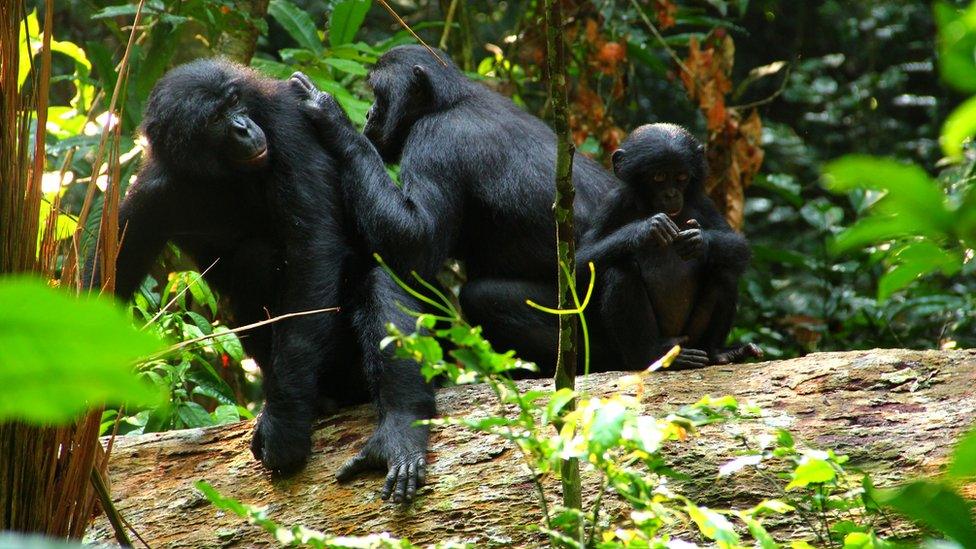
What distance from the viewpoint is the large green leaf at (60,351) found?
801mm

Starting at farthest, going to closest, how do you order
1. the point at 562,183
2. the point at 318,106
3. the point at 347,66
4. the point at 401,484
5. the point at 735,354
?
1. the point at 347,66
2. the point at 735,354
3. the point at 318,106
4. the point at 401,484
5. the point at 562,183

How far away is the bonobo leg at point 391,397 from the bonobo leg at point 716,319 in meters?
1.59

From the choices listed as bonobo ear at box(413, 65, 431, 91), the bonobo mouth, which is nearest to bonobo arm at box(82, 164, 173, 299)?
the bonobo mouth

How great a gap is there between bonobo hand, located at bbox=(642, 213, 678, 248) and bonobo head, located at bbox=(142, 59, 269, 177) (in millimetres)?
1954

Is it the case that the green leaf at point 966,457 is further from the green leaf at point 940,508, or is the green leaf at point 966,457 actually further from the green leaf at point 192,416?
the green leaf at point 192,416

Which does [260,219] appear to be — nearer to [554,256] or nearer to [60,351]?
[554,256]

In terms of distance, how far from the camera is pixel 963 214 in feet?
3.73

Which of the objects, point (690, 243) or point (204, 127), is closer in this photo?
point (204, 127)

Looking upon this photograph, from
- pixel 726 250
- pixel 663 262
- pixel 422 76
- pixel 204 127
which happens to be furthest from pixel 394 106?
pixel 726 250

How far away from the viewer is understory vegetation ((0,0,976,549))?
3.93 feet

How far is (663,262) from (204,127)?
252 cm

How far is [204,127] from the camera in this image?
4957 mm

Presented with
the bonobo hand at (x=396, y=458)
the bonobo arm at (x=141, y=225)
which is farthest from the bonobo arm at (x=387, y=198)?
the bonobo hand at (x=396, y=458)

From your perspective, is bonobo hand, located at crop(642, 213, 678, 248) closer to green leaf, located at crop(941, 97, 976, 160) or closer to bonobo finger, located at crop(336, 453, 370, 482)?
bonobo finger, located at crop(336, 453, 370, 482)
